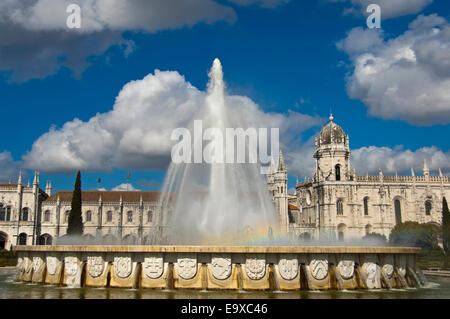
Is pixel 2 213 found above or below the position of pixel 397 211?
below

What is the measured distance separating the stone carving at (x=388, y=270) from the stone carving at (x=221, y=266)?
5375mm

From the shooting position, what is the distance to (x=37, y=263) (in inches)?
629

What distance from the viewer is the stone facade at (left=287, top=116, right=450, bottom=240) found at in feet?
208

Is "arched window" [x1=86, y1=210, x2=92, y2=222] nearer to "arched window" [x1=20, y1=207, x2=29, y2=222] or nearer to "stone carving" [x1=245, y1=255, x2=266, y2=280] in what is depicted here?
"arched window" [x1=20, y1=207, x2=29, y2=222]

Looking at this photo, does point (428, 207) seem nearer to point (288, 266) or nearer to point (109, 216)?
point (109, 216)

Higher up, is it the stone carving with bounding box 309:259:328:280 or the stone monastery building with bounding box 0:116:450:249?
the stone monastery building with bounding box 0:116:450:249

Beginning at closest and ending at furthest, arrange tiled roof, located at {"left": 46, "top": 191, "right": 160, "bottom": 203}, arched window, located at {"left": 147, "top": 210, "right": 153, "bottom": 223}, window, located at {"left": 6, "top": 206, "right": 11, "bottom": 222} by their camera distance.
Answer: window, located at {"left": 6, "top": 206, "right": 11, "bottom": 222} < arched window, located at {"left": 147, "top": 210, "right": 153, "bottom": 223} < tiled roof, located at {"left": 46, "top": 191, "right": 160, "bottom": 203}

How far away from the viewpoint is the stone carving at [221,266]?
1361cm

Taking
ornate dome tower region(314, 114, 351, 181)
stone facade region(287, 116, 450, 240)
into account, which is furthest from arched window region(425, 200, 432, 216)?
ornate dome tower region(314, 114, 351, 181)

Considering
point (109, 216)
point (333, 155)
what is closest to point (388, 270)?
point (333, 155)

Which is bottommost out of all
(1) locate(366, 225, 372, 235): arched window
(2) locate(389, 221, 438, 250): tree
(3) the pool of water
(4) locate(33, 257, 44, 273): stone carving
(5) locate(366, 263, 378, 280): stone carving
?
(3) the pool of water

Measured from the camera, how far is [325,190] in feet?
210

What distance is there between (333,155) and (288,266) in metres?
53.6

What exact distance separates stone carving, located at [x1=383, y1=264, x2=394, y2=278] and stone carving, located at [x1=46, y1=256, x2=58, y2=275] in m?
11.2
